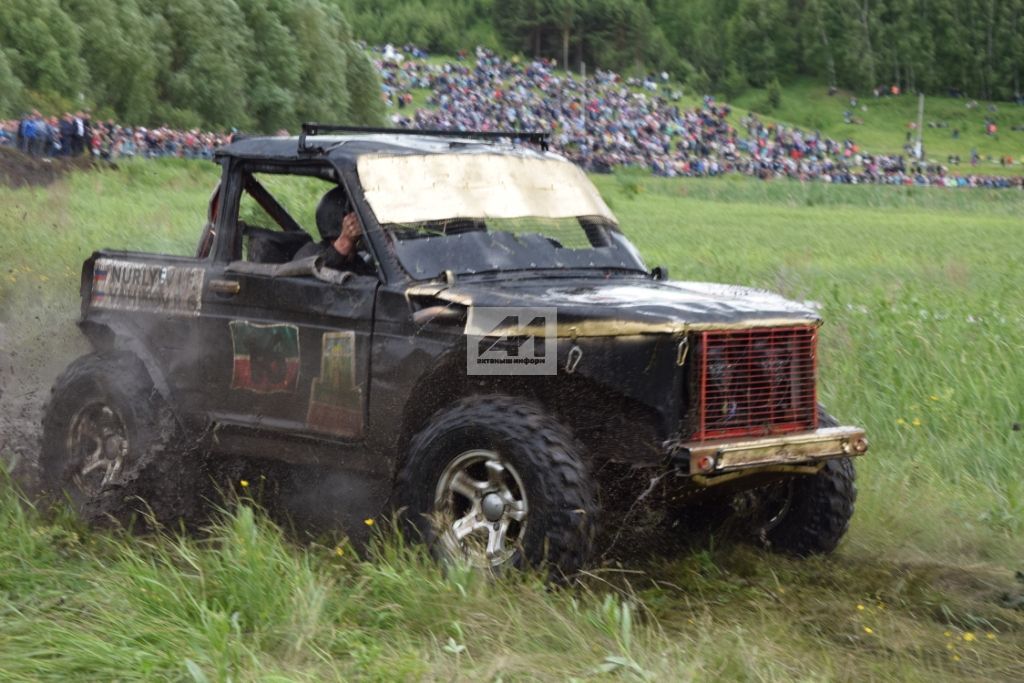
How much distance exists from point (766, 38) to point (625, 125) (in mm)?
75359

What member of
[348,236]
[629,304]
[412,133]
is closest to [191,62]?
[412,133]

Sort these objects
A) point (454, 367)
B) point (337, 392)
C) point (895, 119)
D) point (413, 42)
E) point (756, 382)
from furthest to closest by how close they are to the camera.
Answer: point (413, 42)
point (895, 119)
point (337, 392)
point (454, 367)
point (756, 382)

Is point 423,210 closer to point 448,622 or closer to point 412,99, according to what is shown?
point 448,622

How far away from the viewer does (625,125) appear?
278 ft

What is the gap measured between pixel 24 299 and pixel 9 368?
4128mm

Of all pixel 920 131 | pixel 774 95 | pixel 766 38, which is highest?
pixel 766 38

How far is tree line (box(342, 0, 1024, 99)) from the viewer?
135500 millimetres

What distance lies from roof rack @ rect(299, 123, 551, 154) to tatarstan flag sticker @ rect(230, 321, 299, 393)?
0.89 m

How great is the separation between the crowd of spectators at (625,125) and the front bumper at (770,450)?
57.8 metres

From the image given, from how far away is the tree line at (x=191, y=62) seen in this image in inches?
2185

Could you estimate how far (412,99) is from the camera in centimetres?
8544

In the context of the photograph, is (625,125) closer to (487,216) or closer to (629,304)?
(487,216)

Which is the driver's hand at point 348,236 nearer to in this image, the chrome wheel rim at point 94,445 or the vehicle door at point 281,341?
the vehicle door at point 281,341

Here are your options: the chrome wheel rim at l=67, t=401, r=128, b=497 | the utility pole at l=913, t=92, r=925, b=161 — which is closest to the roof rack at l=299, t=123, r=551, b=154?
the chrome wheel rim at l=67, t=401, r=128, b=497
